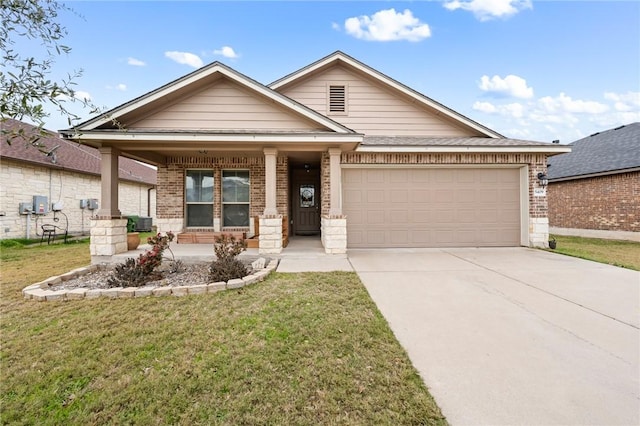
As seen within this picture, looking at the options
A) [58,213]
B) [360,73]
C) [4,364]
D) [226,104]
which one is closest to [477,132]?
[360,73]

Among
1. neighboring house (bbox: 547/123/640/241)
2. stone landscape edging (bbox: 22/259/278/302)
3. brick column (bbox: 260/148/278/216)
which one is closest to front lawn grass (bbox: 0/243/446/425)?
stone landscape edging (bbox: 22/259/278/302)

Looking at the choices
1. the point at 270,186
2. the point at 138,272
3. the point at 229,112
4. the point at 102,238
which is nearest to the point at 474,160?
the point at 270,186

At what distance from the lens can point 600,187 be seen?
1240 centimetres

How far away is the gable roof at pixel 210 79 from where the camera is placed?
677 centimetres

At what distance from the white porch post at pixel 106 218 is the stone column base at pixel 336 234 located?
17.7 feet

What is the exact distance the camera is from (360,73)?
10.0 m

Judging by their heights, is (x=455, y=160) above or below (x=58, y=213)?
above

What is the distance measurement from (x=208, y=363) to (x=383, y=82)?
1003cm

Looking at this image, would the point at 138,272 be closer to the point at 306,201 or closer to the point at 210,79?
the point at 210,79

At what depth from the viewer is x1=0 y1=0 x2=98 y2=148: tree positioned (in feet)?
6.75

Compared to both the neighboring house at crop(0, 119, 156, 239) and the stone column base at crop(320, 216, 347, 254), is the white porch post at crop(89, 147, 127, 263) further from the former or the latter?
the stone column base at crop(320, 216, 347, 254)

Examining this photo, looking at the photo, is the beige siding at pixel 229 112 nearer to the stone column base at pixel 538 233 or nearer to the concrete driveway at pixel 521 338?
the concrete driveway at pixel 521 338

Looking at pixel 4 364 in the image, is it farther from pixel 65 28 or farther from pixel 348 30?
pixel 348 30

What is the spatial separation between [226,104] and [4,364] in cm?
647
